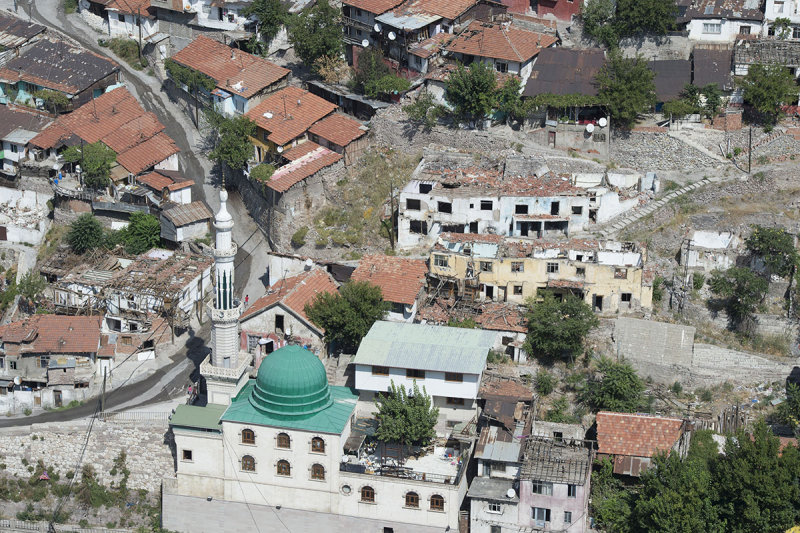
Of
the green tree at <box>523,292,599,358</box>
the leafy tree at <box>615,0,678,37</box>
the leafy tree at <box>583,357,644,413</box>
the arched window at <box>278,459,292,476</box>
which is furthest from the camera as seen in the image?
the leafy tree at <box>615,0,678,37</box>

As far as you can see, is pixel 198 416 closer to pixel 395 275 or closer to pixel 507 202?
pixel 395 275

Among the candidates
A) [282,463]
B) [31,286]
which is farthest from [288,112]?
[282,463]

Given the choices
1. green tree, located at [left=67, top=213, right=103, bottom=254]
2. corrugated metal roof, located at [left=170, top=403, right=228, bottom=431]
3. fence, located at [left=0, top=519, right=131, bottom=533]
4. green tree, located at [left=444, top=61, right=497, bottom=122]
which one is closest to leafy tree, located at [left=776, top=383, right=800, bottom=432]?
green tree, located at [left=444, top=61, right=497, bottom=122]

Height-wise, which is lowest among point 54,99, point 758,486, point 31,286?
point 31,286

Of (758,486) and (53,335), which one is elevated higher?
(758,486)

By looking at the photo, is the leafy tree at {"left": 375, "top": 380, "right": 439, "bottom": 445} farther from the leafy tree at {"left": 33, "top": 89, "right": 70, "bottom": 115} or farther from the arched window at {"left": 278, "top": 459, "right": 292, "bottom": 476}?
the leafy tree at {"left": 33, "top": 89, "right": 70, "bottom": 115}
